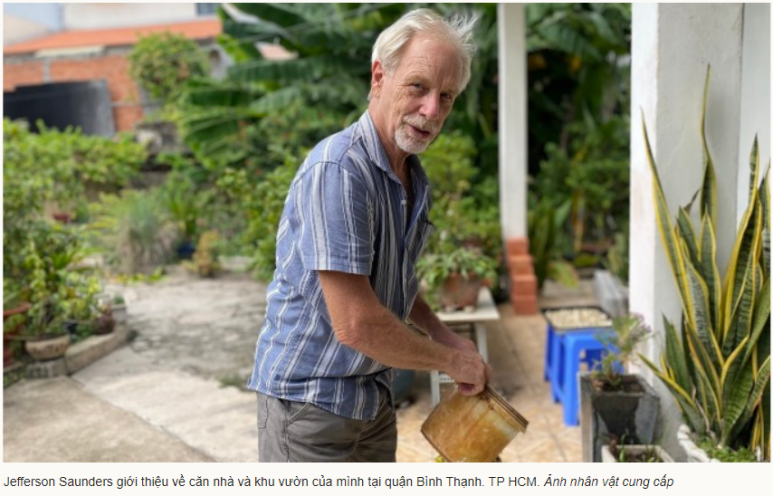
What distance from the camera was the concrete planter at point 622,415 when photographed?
3096mm

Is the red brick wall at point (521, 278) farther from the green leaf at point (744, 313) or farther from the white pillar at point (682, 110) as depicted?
the green leaf at point (744, 313)

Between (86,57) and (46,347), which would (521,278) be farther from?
(86,57)

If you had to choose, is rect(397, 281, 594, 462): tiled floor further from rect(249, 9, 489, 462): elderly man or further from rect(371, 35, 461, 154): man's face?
rect(371, 35, 461, 154): man's face

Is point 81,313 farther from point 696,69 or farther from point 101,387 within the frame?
point 696,69

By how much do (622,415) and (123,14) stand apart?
50.3ft

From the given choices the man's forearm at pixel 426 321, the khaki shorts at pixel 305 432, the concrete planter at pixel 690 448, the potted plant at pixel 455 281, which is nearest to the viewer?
the khaki shorts at pixel 305 432

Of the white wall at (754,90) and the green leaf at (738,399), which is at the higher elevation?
the white wall at (754,90)

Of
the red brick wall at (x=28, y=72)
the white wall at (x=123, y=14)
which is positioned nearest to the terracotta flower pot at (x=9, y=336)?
the red brick wall at (x=28, y=72)

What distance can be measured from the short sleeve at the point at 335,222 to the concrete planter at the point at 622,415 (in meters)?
1.80

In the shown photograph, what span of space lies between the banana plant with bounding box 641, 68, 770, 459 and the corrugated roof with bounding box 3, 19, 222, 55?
41.4 ft

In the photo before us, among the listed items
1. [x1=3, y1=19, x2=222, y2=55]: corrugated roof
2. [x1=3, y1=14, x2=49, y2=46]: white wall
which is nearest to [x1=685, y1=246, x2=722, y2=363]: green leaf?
[x1=3, y1=19, x2=222, y2=55]: corrugated roof

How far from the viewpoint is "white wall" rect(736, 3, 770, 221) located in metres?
2.99

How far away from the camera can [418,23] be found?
1.81m

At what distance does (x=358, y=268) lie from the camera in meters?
1.66
